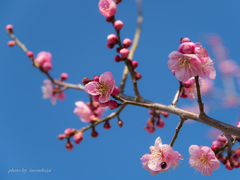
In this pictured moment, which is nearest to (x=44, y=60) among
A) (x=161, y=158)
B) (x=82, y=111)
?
(x=82, y=111)

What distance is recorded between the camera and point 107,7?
2.20 m

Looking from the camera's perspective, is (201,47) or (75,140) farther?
(75,140)

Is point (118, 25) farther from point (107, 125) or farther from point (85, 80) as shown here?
point (107, 125)

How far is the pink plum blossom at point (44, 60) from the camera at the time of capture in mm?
3197

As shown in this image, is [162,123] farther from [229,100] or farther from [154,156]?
[229,100]

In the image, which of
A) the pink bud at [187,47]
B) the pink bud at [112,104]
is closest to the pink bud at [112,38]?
the pink bud at [112,104]

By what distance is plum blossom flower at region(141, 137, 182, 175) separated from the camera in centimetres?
184

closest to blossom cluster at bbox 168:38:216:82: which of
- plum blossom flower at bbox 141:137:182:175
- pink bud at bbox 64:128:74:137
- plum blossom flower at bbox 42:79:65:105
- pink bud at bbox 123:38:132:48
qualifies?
pink bud at bbox 123:38:132:48

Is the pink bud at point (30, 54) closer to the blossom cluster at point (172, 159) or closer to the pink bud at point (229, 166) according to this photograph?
the blossom cluster at point (172, 159)

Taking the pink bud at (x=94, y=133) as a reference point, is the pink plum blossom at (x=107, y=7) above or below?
above

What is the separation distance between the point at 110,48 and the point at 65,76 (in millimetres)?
1569

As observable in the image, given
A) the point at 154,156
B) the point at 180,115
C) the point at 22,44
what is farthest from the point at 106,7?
the point at 22,44

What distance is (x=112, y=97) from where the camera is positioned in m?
1.82

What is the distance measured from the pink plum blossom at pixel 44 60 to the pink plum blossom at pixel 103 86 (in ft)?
5.31
